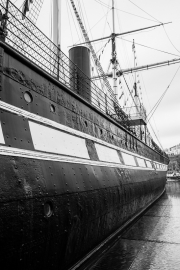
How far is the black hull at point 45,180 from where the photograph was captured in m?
2.63

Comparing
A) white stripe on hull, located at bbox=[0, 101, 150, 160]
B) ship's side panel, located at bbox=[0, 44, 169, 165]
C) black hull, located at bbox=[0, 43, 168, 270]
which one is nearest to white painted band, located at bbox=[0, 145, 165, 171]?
black hull, located at bbox=[0, 43, 168, 270]

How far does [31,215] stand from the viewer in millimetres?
2809

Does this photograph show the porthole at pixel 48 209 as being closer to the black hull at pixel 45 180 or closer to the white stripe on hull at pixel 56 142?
the black hull at pixel 45 180

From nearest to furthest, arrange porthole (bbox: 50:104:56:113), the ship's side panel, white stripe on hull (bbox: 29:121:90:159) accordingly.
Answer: the ship's side panel, white stripe on hull (bbox: 29:121:90:159), porthole (bbox: 50:104:56:113)

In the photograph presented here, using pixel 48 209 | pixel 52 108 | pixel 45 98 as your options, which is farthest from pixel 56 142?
pixel 48 209

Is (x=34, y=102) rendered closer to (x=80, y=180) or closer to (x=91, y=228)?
(x=80, y=180)

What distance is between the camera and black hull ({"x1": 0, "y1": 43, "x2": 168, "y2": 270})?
2627 millimetres

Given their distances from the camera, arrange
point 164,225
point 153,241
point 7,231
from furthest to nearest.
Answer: point 164,225, point 153,241, point 7,231

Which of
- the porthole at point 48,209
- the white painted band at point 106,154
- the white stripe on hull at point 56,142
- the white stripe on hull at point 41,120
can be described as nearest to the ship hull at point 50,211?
the porthole at point 48,209

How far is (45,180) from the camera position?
316 cm

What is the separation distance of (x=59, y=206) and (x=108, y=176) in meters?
2.26

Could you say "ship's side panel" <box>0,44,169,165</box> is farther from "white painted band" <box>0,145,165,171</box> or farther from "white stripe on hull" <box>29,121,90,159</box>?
"white painted band" <box>0,145,165,171</box>

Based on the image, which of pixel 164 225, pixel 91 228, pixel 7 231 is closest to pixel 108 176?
pixel 91 228

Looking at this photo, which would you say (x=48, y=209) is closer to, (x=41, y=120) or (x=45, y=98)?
(x=41, y=120)
